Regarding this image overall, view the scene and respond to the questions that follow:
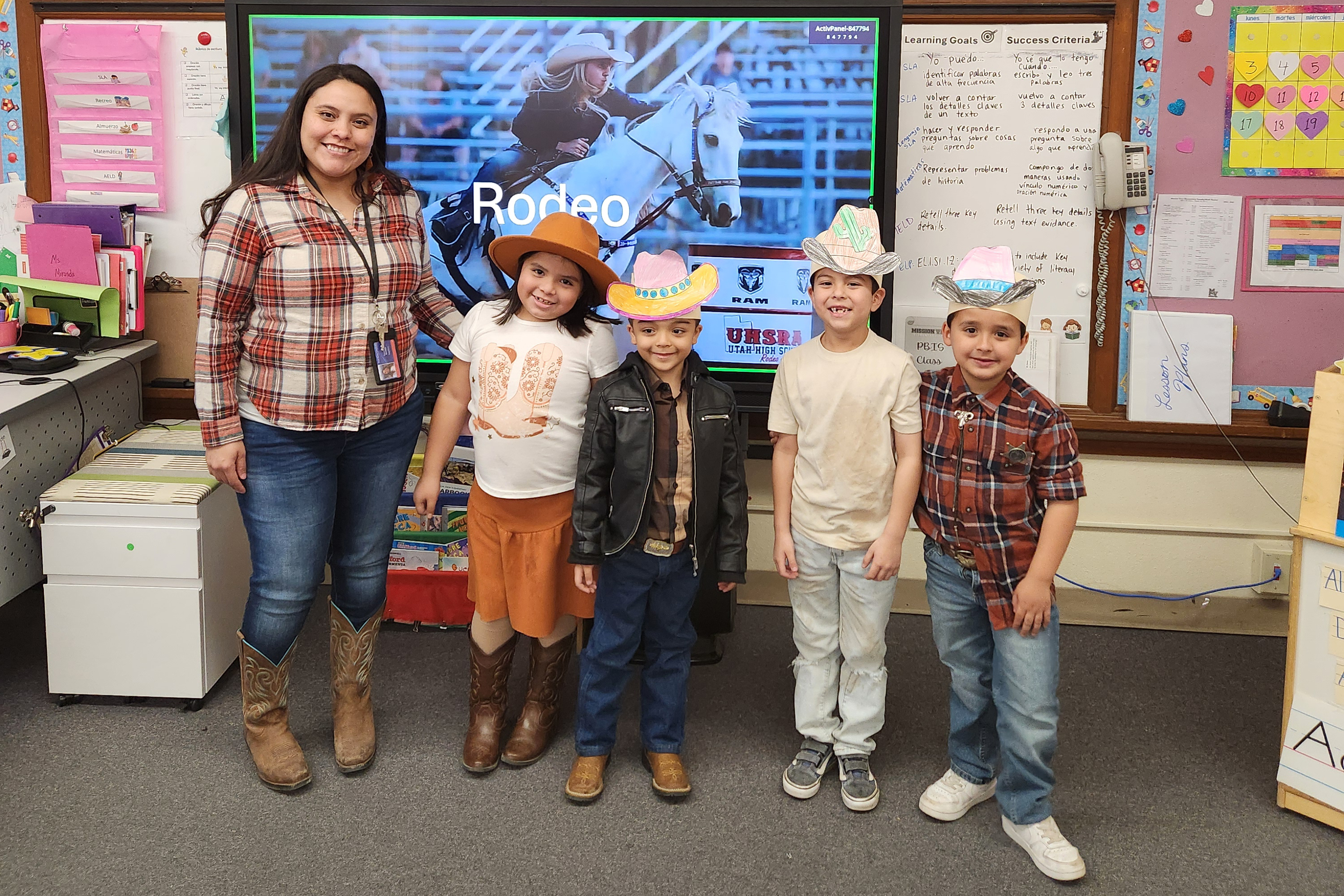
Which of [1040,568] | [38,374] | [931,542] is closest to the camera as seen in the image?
[1040,568]

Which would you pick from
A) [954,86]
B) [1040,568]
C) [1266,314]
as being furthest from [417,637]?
[1266,314]

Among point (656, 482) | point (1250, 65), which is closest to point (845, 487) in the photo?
point (656, 482)

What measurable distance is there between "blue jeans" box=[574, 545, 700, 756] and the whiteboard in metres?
1.70

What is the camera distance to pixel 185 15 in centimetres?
297

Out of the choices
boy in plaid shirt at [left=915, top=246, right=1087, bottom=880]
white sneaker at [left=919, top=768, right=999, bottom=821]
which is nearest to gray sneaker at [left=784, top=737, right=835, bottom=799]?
white sneaker at [left=919, top=768, right=999, bottom=821]

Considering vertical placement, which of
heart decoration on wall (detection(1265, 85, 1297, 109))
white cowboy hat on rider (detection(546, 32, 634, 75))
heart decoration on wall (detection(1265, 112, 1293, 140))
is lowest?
heart decoration on wall (detection(1265, 112, 1293, 140))

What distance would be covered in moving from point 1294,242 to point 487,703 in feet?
7.81

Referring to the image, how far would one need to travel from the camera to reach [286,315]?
6.64 feet

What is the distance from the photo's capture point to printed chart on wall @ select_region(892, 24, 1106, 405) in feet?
9.18

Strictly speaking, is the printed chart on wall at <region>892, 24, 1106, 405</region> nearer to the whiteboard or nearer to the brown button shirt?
the brown button shirt

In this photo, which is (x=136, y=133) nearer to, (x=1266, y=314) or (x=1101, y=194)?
(x=1101, y=194)

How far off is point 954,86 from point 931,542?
1.42 metres

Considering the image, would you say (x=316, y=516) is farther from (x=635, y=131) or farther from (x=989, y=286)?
(x=989, y=286)

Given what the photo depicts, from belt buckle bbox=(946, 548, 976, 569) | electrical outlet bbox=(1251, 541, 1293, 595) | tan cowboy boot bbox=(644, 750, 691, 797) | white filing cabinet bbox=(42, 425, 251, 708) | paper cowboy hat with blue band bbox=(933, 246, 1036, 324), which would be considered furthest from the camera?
electrical outlet bbox=(1251, 541, 1293, 595)
